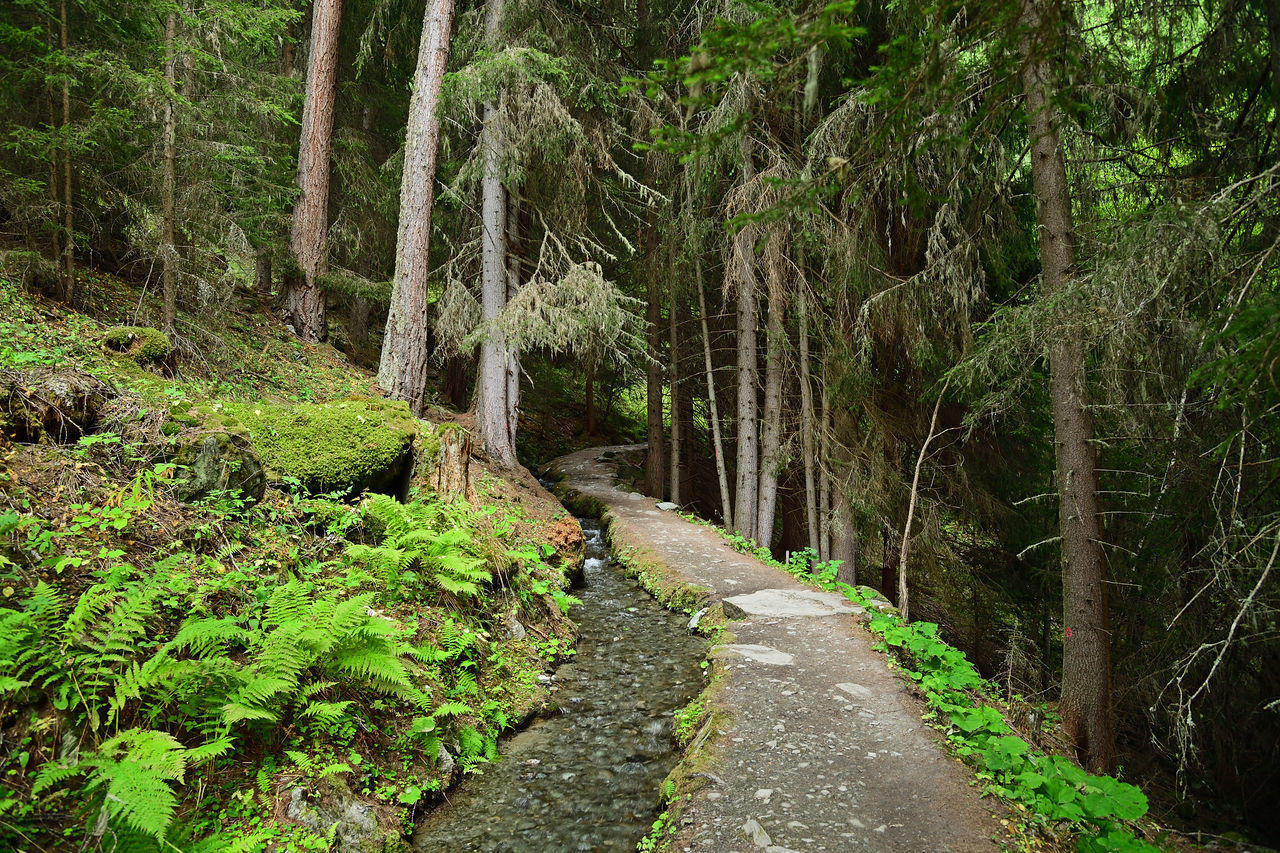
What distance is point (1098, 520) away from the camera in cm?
579

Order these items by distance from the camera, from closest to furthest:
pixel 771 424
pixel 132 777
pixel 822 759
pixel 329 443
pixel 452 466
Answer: pixel 132 777, pixel 822 759, pixel 329 443, pixel 452 466, pixel 771 424

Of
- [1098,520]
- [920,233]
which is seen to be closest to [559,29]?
[920,233]

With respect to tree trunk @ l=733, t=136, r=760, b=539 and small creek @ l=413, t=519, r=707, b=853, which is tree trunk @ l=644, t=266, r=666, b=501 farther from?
small creek @ l=413, t=519, r=707, b=853

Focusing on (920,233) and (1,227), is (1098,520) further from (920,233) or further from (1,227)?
(1,227)

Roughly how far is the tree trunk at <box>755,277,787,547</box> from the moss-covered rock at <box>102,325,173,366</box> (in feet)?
24.7

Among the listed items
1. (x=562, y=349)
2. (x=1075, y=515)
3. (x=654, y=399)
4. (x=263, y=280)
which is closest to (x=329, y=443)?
(x=562, y=349)

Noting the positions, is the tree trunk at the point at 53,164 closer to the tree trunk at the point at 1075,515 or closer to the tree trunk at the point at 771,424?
the tree trunk at the point at 771,424

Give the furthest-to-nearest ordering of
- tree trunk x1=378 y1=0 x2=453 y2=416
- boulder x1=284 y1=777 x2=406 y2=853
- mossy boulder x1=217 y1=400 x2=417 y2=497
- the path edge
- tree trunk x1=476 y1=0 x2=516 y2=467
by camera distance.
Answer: tree trunk x1=476 y1=0 x2=516 y2=467, tree trunk x1=378 y1=0 x2=453 y2=416, mossy boulder x1=217 y1=400 x2=417 y2=497, the path edge, boulder x1=284 y1=777 x2=406 y2=853

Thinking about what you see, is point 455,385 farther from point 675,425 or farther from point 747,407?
point 747,407

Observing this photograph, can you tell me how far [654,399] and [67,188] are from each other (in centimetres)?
1026

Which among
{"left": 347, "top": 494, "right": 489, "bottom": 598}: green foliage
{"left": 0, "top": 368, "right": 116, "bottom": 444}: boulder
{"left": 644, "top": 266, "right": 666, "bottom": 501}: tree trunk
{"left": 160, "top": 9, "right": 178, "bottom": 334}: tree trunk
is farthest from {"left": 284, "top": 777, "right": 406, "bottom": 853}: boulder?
{"left": 644, "top": 266, "right": 666, "bottom": 501}: tree trunk

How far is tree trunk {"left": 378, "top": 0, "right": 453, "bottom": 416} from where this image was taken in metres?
9.52

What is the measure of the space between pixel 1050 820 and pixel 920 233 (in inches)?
306

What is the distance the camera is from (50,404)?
4.23 metres
